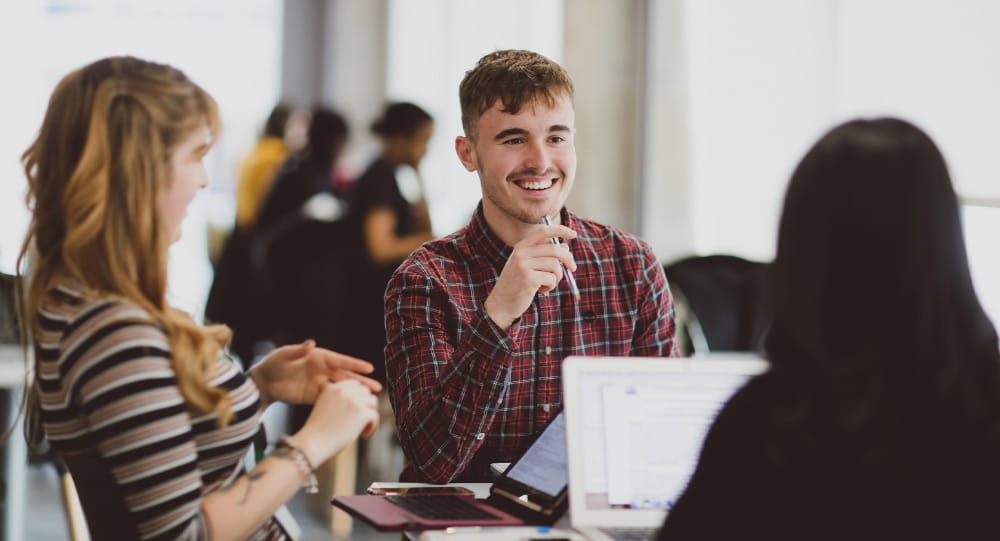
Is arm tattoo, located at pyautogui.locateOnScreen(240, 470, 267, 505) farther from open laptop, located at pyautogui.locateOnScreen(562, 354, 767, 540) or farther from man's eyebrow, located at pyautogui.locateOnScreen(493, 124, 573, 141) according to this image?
man's eyebrow, located at pyautogui.locateOnScreen(493, 124, 573, 141)

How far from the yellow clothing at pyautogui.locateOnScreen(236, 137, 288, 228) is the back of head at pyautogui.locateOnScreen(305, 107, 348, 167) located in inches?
44.3

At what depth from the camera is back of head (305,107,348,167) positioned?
535 cm

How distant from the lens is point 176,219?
1350mm

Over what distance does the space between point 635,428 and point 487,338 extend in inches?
11.9

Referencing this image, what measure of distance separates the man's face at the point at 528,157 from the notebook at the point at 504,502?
17.8 inches

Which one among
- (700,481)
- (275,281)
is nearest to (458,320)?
(700,481)

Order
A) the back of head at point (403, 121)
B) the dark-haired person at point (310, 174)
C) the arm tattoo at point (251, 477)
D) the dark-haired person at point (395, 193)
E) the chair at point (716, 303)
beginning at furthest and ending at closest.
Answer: the dark-haired person at point (310, 174) < the back of head at point (403, 121) < the dark-haired person at point (395, 193) < the chair at point (716, 303) < the arm tattoo at point (251, 477)

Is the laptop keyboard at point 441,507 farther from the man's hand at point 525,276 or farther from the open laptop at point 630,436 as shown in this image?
→ the man's hand at point 525,276

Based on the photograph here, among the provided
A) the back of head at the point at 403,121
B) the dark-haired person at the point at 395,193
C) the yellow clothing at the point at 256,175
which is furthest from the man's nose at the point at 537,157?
the yellow clothing at the point at 256,175

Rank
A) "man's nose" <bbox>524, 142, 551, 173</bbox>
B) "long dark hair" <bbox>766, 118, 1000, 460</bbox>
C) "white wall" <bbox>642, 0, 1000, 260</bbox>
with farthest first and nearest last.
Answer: "white wall" <bbox>642, 0, 1000, 260</bbox>, "man's nose" <bbox>524, 142, 551, 173</bbox>, "long dark hair" <bbox>766, 118, 1000, 460</bbox>

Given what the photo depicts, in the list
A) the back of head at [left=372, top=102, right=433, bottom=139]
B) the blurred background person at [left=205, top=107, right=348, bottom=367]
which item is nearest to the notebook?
the blurred background person at [left=205, top=107, right=348, bottom=367]

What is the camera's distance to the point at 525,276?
5.22 feet

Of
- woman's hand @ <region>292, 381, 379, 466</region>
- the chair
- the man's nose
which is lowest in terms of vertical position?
the chair

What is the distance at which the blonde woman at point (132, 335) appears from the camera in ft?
4.04
